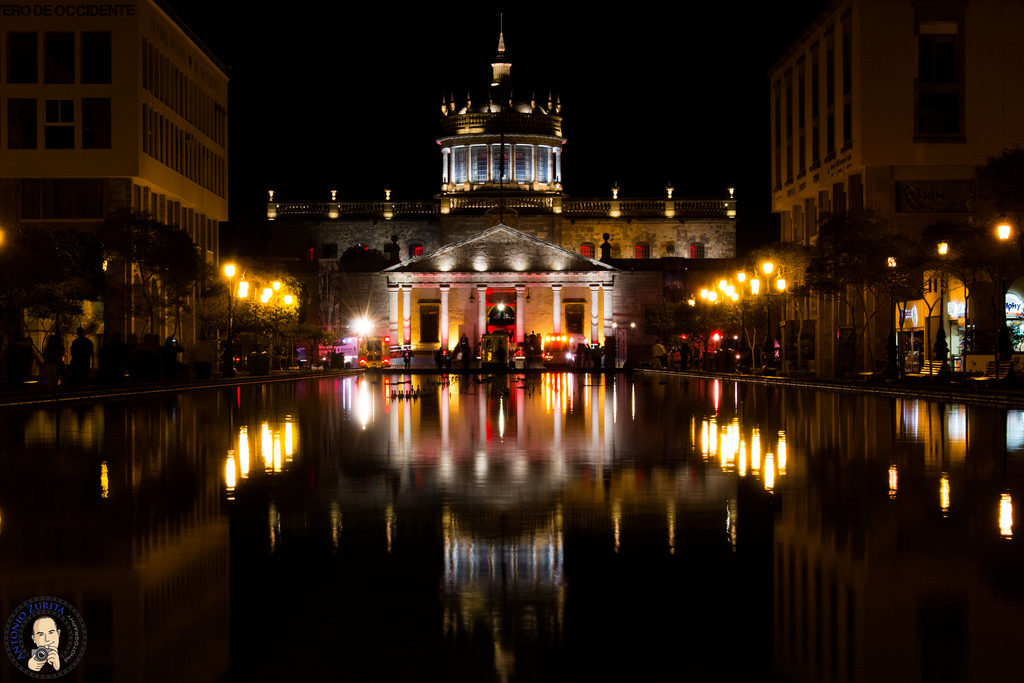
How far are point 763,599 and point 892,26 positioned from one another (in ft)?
166

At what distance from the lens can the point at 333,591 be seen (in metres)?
7.16

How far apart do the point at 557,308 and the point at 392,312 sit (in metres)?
13.3

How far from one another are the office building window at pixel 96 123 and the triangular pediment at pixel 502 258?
149 ft

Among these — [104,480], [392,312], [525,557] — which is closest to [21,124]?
[104,480]

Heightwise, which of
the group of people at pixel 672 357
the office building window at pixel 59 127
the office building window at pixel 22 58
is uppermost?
the office building window at pixel 22 58

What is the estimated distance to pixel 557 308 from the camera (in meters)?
100

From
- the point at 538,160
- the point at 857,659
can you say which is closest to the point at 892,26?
the point at 857,659

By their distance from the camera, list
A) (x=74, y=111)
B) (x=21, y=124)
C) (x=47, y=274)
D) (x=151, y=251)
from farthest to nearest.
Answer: (x=21, y=124)
(x=74, y=111)
(x=151, y=251)
(x=47, y=274)

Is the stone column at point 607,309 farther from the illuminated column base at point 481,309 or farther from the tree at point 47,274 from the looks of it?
the tree at point 47,274

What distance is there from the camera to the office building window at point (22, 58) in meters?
54.3

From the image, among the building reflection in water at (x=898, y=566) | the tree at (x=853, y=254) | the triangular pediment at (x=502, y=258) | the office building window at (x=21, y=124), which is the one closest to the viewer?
the building reflection in water at (x=898, y=566)

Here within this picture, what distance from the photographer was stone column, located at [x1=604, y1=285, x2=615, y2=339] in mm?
99438

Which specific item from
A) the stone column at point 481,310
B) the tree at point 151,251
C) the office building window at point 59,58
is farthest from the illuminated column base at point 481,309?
the tree at point 151,251

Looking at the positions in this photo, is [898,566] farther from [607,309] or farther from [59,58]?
[607,309]
